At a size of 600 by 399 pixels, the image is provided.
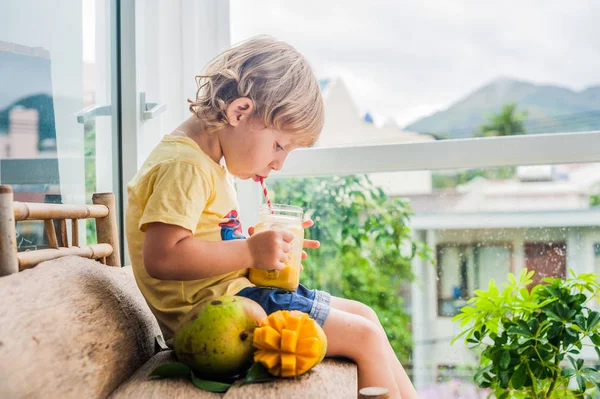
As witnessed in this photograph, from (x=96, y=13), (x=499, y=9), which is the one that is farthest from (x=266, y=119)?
(x=499, y=9)

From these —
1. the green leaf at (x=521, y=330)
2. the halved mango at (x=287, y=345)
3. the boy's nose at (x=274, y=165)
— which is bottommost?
the green leaf at (x=521, y=330)

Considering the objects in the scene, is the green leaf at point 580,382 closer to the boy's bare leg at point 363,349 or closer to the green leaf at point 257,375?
the boy's bare leg at point 363,349

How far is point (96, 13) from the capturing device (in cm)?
173

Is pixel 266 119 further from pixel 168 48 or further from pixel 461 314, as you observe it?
pixel 461 314

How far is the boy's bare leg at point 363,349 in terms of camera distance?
46.4 inches

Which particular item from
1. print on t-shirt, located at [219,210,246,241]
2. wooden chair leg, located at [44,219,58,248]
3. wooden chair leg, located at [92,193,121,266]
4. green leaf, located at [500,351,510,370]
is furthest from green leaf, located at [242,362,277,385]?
green leaf, located at [500,351,510,370]

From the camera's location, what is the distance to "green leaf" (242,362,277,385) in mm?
958

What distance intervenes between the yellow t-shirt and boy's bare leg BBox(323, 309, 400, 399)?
0.21 m

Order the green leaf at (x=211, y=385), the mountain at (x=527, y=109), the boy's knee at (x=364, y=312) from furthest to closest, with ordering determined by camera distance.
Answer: the mountain at (x=527, y=109), the boy's knee at (x=364, y=312), the green leaf at (x=211, y=385)

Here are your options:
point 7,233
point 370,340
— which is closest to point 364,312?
point 370,340

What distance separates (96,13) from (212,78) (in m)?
0.57

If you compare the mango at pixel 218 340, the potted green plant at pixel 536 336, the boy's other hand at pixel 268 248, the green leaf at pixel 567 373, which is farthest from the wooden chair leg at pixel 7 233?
the green leaf at pixel 567 373

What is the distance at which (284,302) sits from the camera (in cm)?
124

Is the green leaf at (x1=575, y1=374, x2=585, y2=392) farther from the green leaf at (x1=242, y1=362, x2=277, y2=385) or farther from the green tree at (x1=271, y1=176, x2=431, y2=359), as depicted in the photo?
the green leaf at (x1=242, y1=362, x2=277, y2=385)
